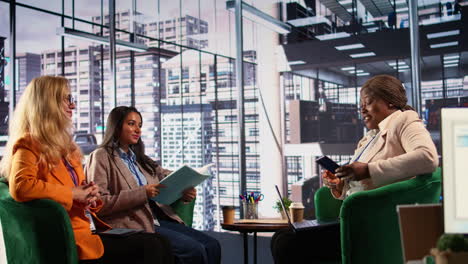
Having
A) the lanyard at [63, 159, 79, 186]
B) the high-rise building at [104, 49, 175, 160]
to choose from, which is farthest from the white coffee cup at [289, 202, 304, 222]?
the high-rise building at [104, 49, 175, 160]

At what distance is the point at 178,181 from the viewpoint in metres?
3.00

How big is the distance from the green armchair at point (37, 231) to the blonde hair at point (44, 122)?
172 mm

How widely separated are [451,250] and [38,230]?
1775 millimetres

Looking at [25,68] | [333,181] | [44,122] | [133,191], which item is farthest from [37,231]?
[25,68]

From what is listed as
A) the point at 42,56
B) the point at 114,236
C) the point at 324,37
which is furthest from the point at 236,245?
the point at 42,56

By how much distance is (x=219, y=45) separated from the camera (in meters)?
7.11

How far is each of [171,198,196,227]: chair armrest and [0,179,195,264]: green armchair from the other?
4.03 feet

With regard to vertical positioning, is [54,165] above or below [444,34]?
below

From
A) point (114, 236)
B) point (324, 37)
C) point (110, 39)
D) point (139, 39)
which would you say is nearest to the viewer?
point (114, 236)

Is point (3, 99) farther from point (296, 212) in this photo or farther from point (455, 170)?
point (455, 170)

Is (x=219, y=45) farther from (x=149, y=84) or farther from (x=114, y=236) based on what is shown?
(x=114, y=236)

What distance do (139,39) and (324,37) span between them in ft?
10.9

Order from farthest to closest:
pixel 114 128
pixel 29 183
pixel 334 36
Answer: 1. pixel 334 36
2. pixel 114 128
3. pixel 29 183

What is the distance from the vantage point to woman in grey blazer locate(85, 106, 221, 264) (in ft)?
9.34
